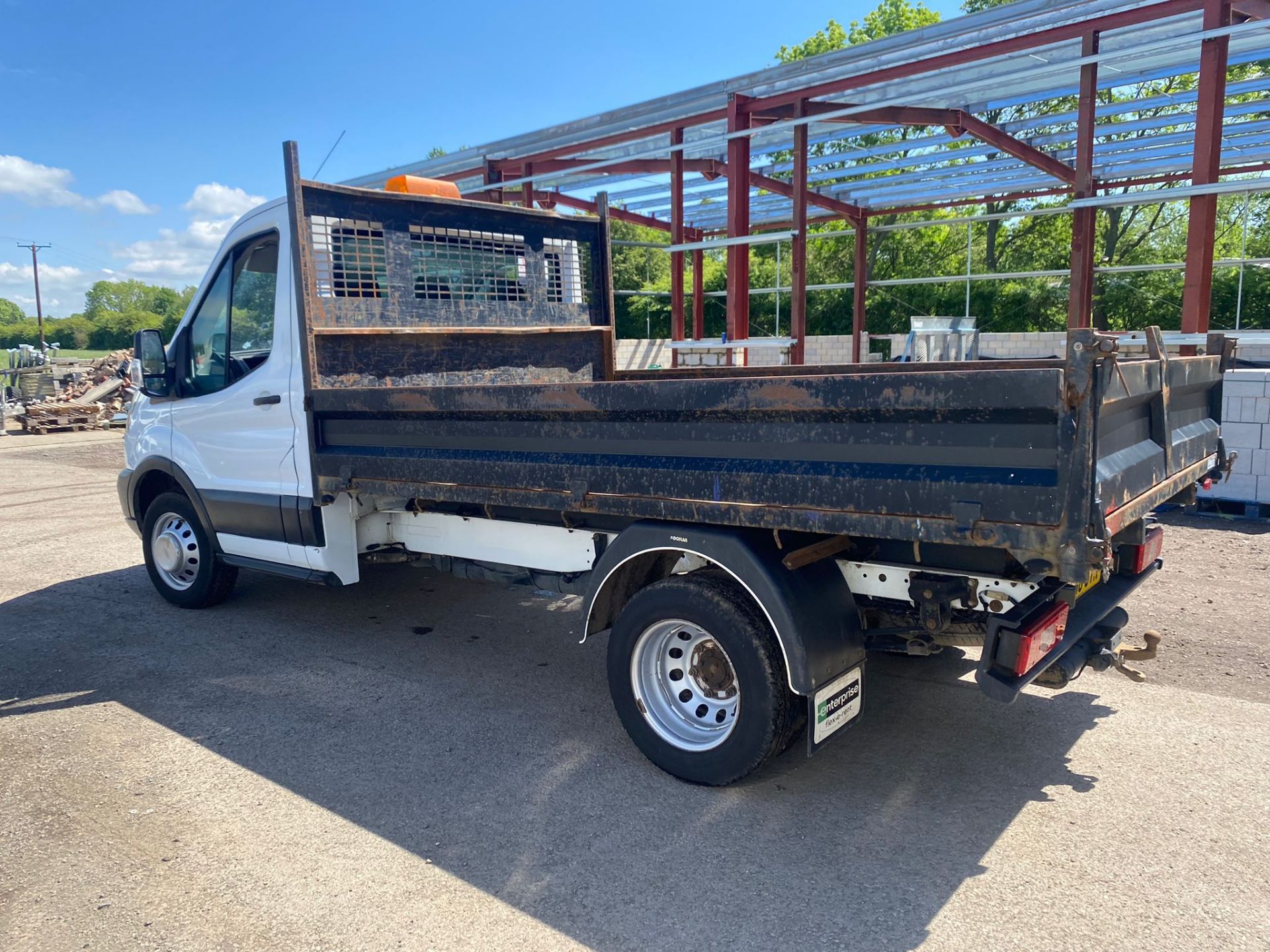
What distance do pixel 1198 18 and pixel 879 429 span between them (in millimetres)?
7658

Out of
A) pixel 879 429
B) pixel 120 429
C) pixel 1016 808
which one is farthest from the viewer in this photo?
pixel 120 429

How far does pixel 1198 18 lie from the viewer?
8016 mm

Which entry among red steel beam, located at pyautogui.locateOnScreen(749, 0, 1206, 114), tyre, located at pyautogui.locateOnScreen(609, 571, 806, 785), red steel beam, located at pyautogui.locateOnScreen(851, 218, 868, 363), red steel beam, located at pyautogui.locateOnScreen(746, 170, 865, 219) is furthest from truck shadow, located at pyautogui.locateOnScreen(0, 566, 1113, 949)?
red steel beam, located at pyautogui.locateOnScreen(851, 218, 868, 363)

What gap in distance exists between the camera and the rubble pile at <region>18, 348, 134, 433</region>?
68.9 ft

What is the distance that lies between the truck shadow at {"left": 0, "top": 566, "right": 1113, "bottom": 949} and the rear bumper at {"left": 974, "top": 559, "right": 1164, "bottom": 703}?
2.13 ft

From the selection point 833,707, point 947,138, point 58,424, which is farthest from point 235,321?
point 58,424

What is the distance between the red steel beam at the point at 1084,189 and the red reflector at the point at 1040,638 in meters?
6.02

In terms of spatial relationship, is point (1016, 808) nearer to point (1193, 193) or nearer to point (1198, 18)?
point (1193, 193)

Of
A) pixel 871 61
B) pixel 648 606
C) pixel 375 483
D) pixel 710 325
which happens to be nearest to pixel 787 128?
pixel 871 61

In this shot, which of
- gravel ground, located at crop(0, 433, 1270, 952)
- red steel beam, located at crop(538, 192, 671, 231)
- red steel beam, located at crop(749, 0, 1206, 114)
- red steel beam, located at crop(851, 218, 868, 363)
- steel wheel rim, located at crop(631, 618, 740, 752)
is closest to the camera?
gravel ground, located at crop(0, 433, 1270, 952)

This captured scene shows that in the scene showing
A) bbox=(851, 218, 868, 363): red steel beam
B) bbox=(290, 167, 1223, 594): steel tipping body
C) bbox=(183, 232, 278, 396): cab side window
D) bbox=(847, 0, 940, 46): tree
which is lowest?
bbox=(290, 167, 1223, 594): steel tipping body

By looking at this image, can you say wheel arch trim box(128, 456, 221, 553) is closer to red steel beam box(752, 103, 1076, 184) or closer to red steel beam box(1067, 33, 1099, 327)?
red steel beam box(1067, 33, 1099, 327)

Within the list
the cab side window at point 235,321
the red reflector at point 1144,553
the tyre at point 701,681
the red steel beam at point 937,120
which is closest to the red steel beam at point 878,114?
the red steel beam at point 937,120

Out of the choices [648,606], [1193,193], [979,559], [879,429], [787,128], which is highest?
[787,128]
